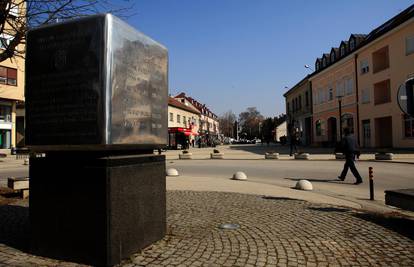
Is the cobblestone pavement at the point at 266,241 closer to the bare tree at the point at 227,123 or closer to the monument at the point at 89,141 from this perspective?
the monument at the point at 89,141

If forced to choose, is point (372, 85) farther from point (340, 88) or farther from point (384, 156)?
point (384, 156)

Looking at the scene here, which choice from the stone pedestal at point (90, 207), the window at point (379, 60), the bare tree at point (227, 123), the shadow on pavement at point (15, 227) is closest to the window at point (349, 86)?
the window at point (379, 60)

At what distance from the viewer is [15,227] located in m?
5.60

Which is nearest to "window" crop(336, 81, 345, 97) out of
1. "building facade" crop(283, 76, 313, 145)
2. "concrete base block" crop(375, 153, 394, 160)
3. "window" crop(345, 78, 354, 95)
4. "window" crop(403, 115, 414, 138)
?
"window" crop(345, 78, 354, 95)

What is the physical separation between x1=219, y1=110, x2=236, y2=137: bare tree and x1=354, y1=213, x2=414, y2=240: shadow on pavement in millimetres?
120329

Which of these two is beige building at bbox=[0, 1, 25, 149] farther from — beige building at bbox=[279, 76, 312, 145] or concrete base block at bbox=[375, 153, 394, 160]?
concrete base block at bbox=[375, 153, 394, 160]

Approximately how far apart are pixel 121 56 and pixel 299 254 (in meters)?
3.21

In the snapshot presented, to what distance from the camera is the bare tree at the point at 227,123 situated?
127606 mm

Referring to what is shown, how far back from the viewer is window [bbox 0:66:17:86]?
36.7 meters

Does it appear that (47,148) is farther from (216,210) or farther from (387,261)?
(387,261)

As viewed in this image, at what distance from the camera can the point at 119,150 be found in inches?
179

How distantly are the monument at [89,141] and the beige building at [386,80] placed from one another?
87.9 feet

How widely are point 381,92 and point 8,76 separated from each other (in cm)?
3663

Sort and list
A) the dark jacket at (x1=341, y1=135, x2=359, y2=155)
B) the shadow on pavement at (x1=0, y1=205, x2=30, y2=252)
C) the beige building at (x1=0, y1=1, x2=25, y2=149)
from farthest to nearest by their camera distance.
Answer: the beige building at (x1=0, y1=1, x2=25, y2=149) < the dark jacket at (x1=341, y1=135, x2=359, y2=155) < the shadow on pavement at (x1=0, y1=205, x2=30, y2=252)
